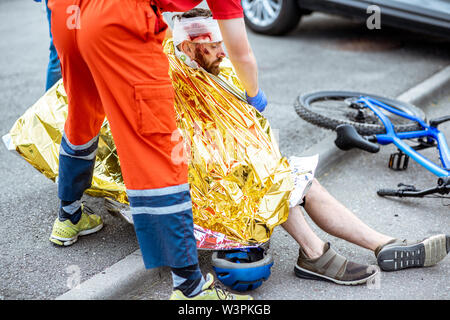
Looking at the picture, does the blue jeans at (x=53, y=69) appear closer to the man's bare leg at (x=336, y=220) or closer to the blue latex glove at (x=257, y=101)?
the blue latex glove at (x=257, y=101)

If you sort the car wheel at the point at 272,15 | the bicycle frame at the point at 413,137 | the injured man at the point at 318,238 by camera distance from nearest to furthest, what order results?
the injured man at the point at 318,238 < the bicycle frame at the point at 413,137 < the car wheel at the point at 272,15

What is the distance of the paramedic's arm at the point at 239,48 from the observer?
7.05ft

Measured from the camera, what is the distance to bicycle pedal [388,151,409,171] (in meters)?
3.89

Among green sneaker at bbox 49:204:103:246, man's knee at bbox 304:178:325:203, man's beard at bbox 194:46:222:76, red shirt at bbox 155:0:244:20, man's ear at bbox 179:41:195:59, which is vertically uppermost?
red shirt at bbox 155:0:244:20

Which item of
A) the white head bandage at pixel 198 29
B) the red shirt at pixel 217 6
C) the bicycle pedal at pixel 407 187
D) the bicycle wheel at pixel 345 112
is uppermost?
the red shirt at pixel 217 6

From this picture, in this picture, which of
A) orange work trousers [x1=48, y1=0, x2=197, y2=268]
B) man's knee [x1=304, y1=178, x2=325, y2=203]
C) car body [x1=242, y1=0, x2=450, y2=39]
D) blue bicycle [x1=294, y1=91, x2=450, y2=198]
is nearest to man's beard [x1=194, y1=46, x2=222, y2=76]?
orange work trousers [x1=48, y1=0, x2=197, y2=268]

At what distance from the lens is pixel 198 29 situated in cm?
258

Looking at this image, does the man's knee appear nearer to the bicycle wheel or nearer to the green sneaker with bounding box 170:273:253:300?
the green sneaker with bounding box 170:273:253:300

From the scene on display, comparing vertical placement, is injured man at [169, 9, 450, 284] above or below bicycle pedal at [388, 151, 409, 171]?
above

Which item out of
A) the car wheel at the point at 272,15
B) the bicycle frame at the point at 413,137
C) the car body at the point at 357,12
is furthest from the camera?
the car wheel at the point at 272,15

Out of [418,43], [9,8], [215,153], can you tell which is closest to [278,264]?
[215,153]

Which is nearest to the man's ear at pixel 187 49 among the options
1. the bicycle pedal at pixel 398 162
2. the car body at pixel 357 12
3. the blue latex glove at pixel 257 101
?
the blue latex glove at pixel 257 101

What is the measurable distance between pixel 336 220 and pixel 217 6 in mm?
1225

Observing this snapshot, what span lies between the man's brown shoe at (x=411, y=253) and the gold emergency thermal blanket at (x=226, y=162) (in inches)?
23.5
